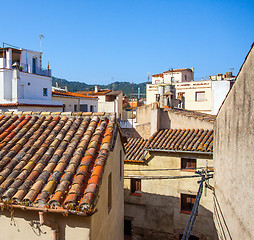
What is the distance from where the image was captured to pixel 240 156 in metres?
5.32

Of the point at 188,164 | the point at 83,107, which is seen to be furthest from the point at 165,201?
the point at 83,107

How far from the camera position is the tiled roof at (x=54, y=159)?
4781 mm

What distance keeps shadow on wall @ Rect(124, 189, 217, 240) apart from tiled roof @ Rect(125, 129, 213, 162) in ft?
8.39

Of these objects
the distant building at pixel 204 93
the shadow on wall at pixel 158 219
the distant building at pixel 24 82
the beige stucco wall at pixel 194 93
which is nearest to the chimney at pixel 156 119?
the shadow on wall at pixel 158 219

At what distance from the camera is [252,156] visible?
451 centimetres

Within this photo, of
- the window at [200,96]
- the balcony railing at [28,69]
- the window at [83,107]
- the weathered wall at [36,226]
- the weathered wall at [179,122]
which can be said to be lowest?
the weathered wall at [36,226]

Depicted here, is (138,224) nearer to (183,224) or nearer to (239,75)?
(183,224)

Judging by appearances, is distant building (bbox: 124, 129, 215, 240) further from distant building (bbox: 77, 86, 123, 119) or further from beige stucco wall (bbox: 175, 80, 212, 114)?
distant building (bbox: 77, 86, 123, 119)

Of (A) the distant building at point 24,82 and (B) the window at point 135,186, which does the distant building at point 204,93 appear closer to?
(A) the distant building at point 24,82

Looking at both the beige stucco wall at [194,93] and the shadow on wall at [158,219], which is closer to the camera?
the shadow on wall at [158,219]

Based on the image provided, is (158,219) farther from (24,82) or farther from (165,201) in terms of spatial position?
(24,82)

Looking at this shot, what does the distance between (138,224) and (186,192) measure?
3.89 metres

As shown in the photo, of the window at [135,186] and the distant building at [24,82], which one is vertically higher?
the distant building at [24,82]

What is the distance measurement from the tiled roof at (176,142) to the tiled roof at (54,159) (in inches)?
293
